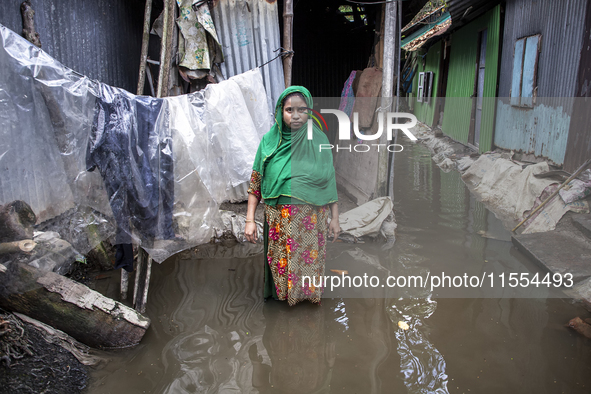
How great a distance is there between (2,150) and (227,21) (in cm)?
278

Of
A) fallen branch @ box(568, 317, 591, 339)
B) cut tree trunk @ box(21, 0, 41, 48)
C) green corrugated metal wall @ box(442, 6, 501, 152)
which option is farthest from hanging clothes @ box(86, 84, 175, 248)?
green corrugated metal wall @ box(442, 6, 501, 152)

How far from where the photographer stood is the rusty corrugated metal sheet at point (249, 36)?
4.32m

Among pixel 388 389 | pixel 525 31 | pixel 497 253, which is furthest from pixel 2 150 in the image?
pixel 525 31

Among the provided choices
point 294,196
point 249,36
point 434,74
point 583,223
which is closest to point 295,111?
point 294,196

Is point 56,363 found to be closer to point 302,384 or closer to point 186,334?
point 186,334

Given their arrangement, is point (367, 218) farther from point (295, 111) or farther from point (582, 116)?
point (582, 116)

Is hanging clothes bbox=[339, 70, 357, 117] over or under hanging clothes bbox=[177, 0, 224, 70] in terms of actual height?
under

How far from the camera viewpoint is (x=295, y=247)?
2898 mm

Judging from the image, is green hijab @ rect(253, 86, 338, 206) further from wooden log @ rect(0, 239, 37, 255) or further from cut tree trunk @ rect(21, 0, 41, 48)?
cut tree trunk @ rect(21, 0, 41, 48)

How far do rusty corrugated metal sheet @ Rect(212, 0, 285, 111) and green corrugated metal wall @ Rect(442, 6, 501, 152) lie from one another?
5.34m

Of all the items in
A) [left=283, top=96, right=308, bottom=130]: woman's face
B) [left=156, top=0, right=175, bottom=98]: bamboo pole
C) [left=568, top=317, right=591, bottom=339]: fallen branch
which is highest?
[left=156, top=0, right=175, bottom=98]: bamboo pole

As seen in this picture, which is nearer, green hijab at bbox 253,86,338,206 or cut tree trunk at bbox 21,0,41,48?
green hijab at bbox 253,86,338,206

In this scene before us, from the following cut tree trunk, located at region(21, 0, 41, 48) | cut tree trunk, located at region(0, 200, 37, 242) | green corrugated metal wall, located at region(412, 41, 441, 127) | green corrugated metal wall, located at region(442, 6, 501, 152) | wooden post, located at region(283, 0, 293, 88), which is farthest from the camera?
green corrugated metal wall, located at region(412, 41, 441, 127)

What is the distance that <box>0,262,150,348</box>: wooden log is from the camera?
7.62 feet
